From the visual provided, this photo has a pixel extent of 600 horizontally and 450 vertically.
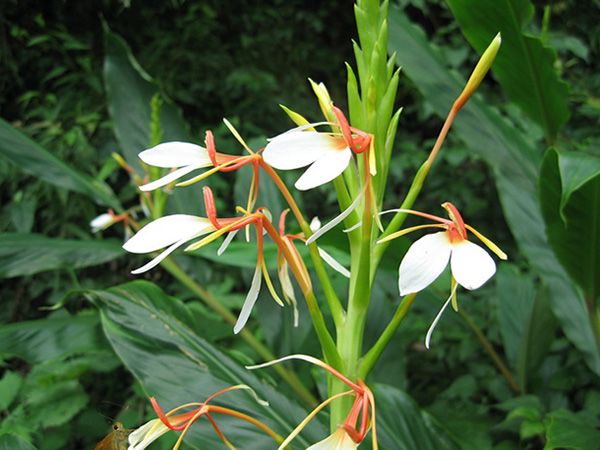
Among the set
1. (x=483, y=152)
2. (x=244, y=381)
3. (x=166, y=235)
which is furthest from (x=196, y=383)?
(x=483, y=152)

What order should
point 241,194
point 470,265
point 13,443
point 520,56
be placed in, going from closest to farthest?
point 470,265
point 13,443
point 520,56
point 241,194

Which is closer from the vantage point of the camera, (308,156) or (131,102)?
(308,156)

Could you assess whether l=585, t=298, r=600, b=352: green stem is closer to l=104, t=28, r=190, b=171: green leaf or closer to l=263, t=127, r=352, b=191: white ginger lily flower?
l=263, t=127, r=352, b=191: white ginger lily flower

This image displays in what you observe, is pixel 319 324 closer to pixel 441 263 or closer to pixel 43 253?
pixel 441 263

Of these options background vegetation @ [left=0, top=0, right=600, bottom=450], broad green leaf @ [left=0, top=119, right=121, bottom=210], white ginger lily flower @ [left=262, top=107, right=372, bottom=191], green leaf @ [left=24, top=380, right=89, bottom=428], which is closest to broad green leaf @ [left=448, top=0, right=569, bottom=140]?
background vegetation @ [left=0, top=0, right=600, bottom=450]

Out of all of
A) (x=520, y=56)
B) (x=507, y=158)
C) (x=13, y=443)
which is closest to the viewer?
(x=13, y=443)

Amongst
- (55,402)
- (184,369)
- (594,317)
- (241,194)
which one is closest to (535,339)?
(594,317)

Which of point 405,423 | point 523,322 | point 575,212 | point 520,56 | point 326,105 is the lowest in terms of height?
point 523,322

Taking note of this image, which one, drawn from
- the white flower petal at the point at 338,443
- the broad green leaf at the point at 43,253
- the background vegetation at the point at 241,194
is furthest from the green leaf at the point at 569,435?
the broad green leaf at the point at 43,253

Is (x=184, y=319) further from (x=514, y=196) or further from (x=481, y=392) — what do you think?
(x=481, y=392)
